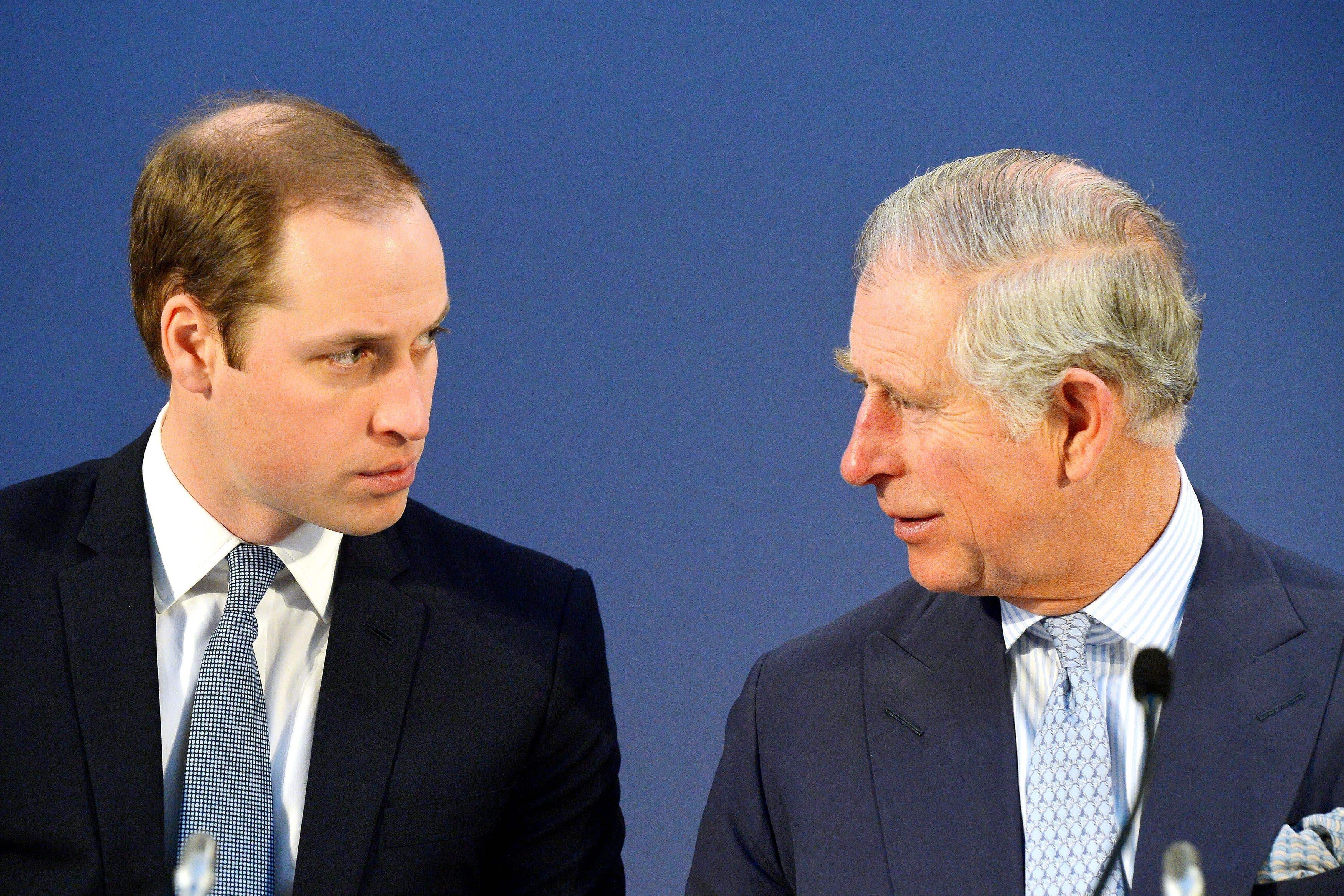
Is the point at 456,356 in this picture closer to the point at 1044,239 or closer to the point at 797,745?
the point at 797,745

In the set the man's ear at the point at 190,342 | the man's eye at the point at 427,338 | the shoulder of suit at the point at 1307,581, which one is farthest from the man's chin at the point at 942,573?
the man's ear at the point at 190,342

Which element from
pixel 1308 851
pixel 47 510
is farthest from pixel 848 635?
pixel 47 510

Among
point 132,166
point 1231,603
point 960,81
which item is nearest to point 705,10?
point 960,81

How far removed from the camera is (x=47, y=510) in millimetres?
1658

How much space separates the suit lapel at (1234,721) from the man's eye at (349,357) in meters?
0.91

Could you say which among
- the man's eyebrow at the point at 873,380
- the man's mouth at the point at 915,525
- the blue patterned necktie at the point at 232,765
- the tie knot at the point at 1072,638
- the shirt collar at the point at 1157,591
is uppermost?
the man's eyebrow at the point at 873,380

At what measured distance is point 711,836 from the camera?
173 cm

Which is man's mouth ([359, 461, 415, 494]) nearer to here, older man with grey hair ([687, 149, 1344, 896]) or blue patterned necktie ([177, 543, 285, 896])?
blue patterned necktie ([177, 543, 285, 896])

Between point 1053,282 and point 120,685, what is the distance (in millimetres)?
1073

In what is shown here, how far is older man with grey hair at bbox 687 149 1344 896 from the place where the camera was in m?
1.46

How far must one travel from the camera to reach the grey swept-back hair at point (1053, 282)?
1.47m

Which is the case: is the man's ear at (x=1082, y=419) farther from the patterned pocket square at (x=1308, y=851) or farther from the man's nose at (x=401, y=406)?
the man's nose at (x=401, y=406)

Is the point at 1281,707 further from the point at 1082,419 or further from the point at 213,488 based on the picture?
the point at 213,488

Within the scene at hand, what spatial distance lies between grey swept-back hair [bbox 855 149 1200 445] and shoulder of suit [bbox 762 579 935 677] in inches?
13.8
